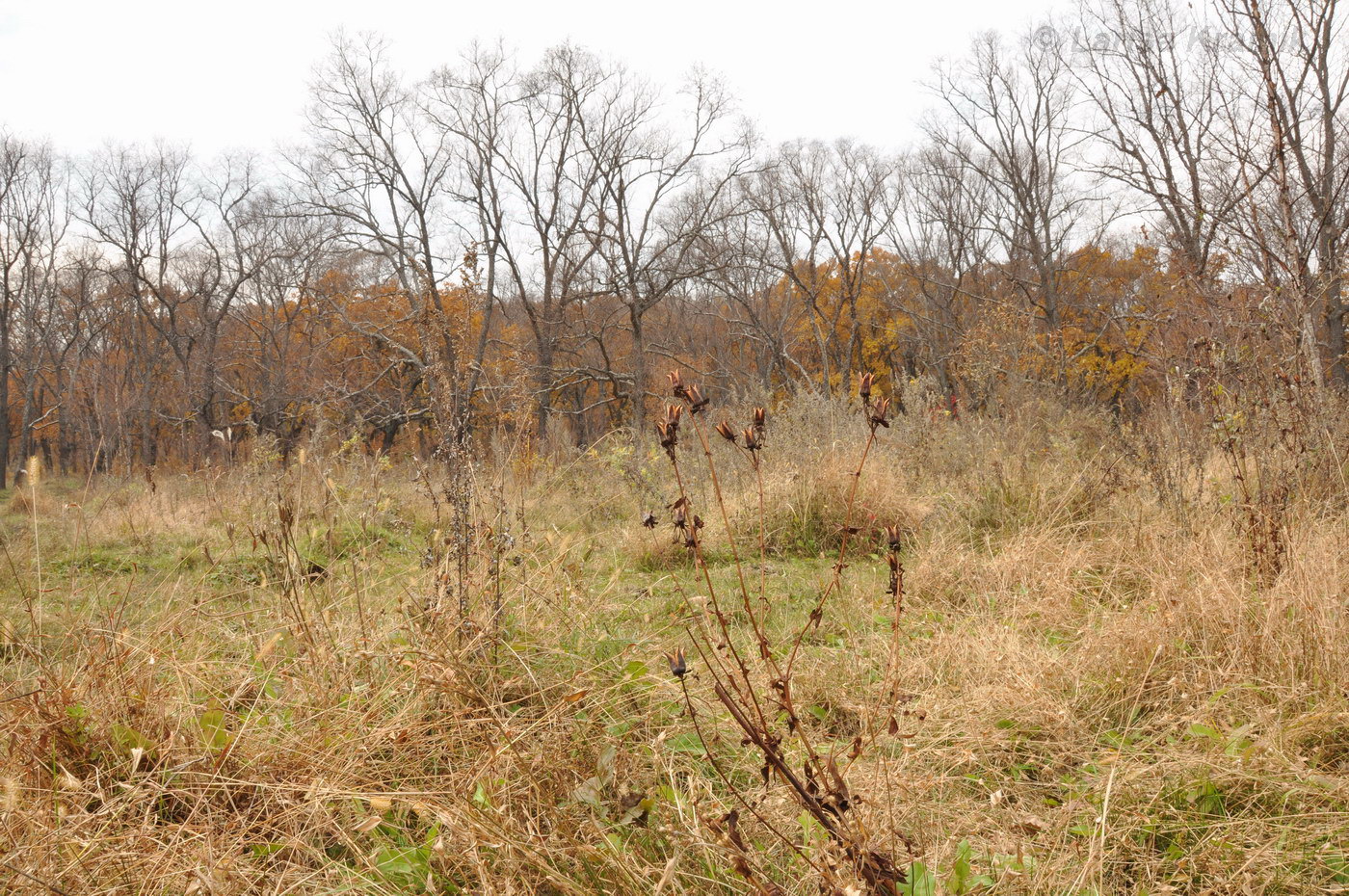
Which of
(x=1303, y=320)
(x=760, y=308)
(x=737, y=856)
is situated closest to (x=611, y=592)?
(x=737, y=856)

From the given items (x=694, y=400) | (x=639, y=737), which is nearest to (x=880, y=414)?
(x=694, y=400)

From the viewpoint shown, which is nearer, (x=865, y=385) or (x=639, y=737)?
(x=865, y=385)

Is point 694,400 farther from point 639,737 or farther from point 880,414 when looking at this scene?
point 639,737

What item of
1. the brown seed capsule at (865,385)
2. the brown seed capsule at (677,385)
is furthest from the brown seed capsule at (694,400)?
the brown seed capsule at (865,385)

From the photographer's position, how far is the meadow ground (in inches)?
64.0

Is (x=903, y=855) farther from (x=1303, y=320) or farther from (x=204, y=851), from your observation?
(x=1303, y=320)

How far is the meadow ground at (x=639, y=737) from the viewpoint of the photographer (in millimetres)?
1625

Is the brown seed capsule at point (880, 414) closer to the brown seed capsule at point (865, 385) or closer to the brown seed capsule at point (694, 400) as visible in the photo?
the brown seed capsule at point (865, 385)

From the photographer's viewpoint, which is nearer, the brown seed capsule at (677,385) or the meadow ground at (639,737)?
the brown seed capsule at (677,385)

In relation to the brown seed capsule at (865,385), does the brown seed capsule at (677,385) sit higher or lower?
higher

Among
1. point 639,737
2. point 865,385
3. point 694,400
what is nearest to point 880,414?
point 865,385

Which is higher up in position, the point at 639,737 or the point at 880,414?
the point at 880,414

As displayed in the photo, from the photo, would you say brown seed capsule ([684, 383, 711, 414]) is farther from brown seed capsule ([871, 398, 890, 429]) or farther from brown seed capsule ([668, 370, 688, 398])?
brown seed capsule ([871, 398, 890, 429])

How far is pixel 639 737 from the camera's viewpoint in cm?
232
